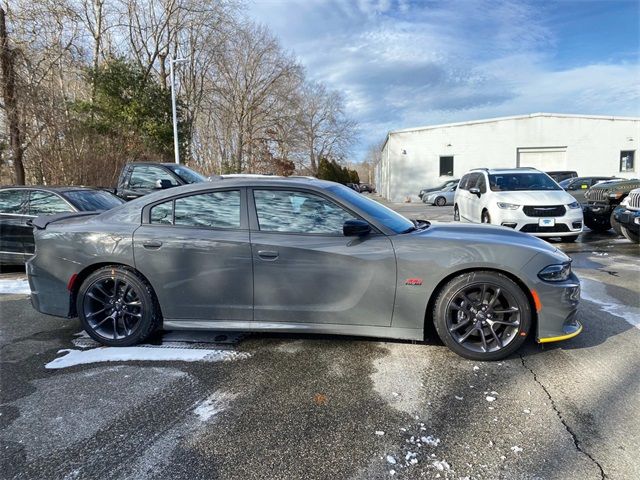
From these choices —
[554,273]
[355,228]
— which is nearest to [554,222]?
[554,273]

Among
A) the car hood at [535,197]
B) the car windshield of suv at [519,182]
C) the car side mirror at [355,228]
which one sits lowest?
the car side mirror at [355,228]

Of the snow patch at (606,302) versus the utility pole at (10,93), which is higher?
the utility pole at (10,93)

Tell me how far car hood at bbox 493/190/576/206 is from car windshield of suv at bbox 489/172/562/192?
34 centimetres

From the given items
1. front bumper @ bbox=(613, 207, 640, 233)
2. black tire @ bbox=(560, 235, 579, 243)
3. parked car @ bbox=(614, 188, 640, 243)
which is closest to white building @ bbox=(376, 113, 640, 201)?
black tire @ bbox=(560, 235, 579, 243)

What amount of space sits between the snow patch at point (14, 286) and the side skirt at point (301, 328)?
11.2ft

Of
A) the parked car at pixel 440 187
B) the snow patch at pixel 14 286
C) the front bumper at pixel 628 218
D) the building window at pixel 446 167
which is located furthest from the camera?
the building window at pixel 446 167

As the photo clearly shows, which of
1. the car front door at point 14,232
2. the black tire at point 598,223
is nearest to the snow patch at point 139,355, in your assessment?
the car front door at point 14,232

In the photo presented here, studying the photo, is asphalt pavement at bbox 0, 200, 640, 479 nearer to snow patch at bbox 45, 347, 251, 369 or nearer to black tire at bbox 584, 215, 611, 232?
snow patch at bbox 45, 347, 251, 369

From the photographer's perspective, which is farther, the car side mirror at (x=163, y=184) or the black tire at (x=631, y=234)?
the car side mirror at (x=163, y=184)

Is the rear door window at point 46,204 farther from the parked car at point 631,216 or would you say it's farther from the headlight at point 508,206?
the parked car at point 631,216

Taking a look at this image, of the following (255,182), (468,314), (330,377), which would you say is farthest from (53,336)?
(468,314)

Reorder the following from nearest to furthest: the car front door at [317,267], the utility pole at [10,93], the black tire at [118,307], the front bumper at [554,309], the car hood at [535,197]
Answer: the front bumper at [554,309] < the car front door at [317,267] < the black tire at [118,307] < the car hood at [535,197] < the utility pole at [10,93]

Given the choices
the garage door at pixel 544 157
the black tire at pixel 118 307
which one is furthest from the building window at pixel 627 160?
the black tire at pixel 118 307

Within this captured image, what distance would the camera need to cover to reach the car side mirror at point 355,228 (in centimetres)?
322
